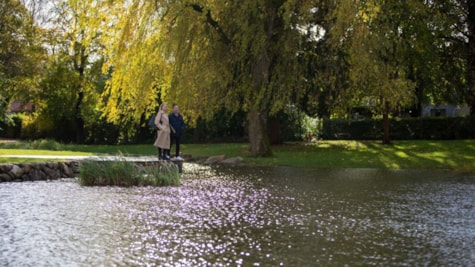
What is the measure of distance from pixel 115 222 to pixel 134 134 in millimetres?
29968

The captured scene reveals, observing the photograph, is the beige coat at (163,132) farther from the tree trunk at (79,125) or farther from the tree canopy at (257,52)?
the tree trunk at (79,125)

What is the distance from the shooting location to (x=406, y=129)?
33219 mm

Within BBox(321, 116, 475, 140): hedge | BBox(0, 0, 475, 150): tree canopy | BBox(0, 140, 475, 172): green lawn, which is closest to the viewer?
BBox(0, 140, 475, 172): green lawn

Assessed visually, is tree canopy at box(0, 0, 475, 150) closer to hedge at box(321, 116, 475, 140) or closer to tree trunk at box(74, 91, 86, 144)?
hedge at box(321, 116, 475, 140)

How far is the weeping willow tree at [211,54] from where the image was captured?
20.3 m

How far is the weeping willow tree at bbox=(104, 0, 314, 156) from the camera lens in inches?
801

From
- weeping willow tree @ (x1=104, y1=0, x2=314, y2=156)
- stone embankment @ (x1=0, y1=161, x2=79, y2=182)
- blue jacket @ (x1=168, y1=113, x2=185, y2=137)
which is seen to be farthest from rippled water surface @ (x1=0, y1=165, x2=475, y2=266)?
weeping willow tree @ (x1=104, y1=0, x2=314, y2=156)

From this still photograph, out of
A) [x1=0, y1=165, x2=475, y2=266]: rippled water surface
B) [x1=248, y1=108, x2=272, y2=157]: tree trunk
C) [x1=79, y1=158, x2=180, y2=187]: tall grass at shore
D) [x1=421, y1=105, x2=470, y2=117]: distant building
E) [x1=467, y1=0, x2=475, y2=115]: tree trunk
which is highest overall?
[x1=467, y1=0, x2=475, y2=115]: tree trunk

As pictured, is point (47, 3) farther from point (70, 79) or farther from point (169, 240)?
point (169, 240)

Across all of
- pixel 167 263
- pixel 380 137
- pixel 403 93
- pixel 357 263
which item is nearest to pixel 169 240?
pixel 167 263

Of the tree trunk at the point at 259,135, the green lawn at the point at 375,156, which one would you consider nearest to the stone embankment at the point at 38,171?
the green lawn at the point at 375,156

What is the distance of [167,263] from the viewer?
18.4 ft

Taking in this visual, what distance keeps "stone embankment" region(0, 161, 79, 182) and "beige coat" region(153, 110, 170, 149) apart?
2.61 m

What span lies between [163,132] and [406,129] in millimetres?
20694
